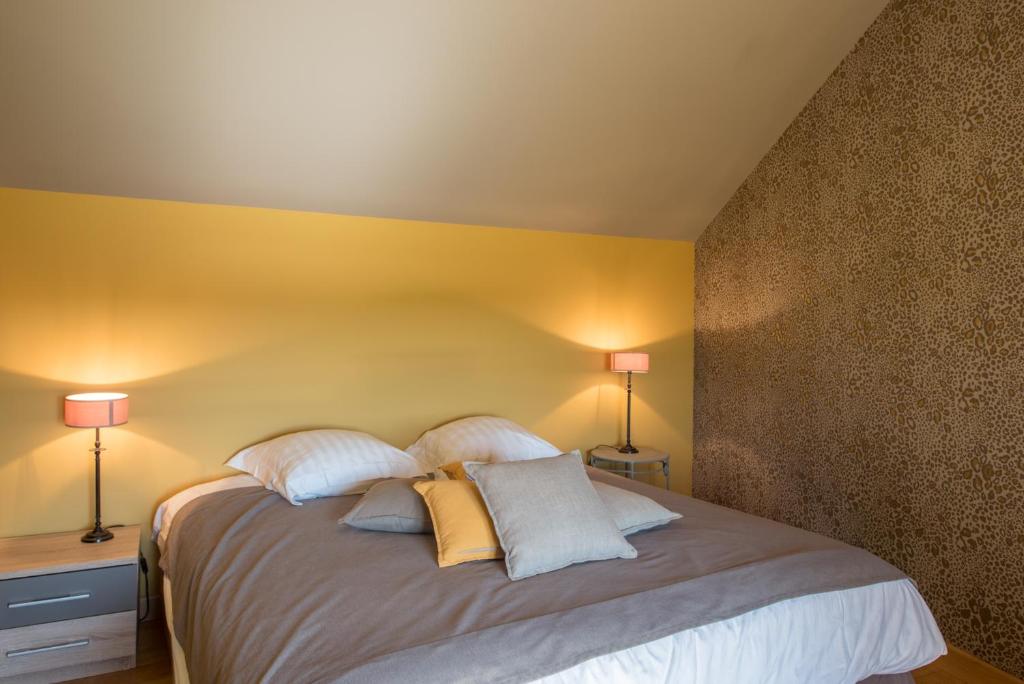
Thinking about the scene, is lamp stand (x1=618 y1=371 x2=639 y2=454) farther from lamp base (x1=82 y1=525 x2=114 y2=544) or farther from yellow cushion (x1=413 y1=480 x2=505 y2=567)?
lamp base (x1=82 y1=525 x2=114 y2=544)

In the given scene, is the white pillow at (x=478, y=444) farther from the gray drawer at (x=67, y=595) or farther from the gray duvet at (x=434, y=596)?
the gray drawer at (x=67, y=595)

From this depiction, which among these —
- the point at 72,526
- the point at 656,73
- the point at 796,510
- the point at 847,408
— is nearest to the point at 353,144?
the point at 656,73

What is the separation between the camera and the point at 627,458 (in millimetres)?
3568

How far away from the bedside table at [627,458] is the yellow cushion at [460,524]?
5.48 ft

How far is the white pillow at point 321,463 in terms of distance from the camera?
257cm

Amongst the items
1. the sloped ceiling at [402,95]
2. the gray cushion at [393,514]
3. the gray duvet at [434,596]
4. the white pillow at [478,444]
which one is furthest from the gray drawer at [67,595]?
the sloped ceiling at [402,95]

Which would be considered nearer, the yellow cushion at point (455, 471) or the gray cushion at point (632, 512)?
the gray cushion at point (632, 512)

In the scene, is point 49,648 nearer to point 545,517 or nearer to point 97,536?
point 97,536

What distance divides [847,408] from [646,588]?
1998 millimetres

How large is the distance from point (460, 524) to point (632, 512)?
0.59 metres

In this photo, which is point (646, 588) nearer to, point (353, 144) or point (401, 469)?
point (401, 469)

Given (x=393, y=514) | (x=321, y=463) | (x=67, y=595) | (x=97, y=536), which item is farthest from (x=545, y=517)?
(x=97, y=536)

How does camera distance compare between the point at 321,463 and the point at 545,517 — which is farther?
the point at 321,463

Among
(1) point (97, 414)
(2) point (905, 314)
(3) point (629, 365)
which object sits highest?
(2) point (905, 314)
